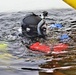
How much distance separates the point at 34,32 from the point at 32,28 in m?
0.05

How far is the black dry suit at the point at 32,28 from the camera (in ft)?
10.7

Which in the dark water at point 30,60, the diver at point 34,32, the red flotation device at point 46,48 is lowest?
the dark water at point 30,60

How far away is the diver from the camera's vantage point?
3.23m

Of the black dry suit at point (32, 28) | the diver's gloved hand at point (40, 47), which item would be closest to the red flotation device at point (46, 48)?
the diver's gloved hand at point (40, 47)

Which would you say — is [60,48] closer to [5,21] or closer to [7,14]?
[5,21]

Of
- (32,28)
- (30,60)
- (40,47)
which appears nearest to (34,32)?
(32,28)

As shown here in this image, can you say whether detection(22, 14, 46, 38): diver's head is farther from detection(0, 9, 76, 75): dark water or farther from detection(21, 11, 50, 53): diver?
detection(0, 9, 76, 75): dark water

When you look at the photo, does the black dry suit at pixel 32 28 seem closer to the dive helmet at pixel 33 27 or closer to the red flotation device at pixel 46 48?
the dive helmet at pixel 33 27

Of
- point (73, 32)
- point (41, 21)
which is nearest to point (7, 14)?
point (73, 32)

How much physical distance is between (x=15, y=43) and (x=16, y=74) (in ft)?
2.76

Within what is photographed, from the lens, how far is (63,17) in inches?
197

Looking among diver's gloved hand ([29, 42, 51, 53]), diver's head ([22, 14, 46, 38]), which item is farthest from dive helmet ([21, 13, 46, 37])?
diver's gloved hand ([29, 42, 51, 53])

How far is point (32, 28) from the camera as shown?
328 cm

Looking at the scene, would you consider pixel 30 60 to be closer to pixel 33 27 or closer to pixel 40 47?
pixel 40 47
